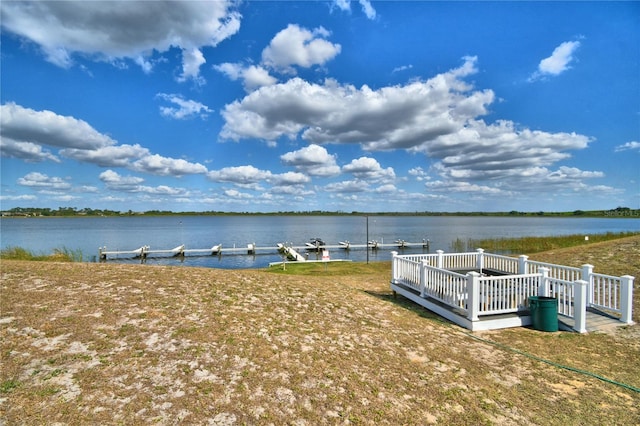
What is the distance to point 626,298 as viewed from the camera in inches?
315

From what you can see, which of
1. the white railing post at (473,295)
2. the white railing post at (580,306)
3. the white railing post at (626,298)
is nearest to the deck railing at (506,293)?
the white railing post at (473,295)

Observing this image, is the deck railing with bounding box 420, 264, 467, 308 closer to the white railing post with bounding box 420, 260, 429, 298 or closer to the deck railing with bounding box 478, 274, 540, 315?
the white railing post with bounding box 420, 260, 429, 298

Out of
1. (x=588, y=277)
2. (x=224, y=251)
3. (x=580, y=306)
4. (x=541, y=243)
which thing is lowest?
(x=224, y=251)

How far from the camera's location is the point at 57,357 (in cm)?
487

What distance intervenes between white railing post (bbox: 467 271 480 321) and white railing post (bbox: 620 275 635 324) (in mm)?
3593

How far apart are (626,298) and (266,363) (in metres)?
8.97

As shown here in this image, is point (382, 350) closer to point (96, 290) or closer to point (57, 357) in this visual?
point (57, 357)

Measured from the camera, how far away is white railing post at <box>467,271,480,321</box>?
7.78 metres

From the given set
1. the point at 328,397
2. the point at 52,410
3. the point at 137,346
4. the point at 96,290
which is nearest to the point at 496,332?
the point at 328,397

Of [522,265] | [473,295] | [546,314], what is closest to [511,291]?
[546,314]

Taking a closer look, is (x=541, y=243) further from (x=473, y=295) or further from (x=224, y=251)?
(x=224, y=251)

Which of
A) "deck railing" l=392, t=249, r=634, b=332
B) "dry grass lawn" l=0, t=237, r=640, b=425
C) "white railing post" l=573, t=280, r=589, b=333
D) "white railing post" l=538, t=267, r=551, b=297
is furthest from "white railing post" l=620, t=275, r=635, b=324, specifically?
"white railing post" l=538, t=267, r=551, b=297

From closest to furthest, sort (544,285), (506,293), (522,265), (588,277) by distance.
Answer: (506,293)
(544,285)
(588,277)
(522,265)

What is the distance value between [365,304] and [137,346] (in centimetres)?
591
